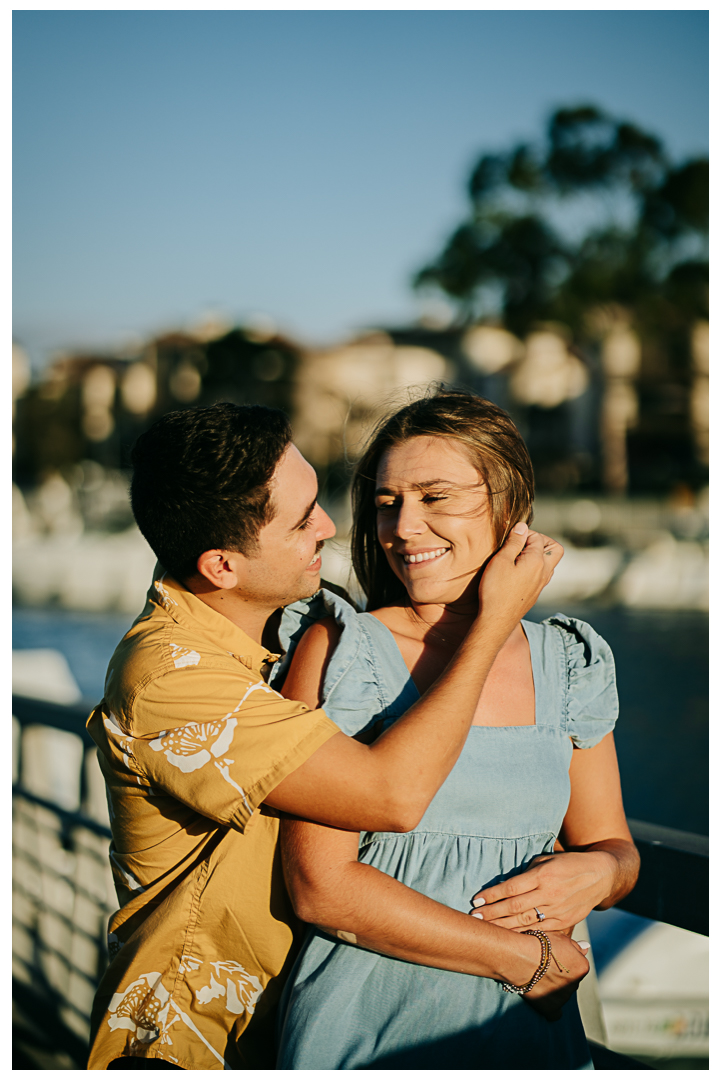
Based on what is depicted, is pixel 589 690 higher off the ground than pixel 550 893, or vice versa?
pixel 589 690

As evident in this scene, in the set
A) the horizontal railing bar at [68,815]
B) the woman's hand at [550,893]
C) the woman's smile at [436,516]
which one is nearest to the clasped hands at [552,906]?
the woman's hand at [550,893]

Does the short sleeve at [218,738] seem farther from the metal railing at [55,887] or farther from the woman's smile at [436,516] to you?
Result: the metal railing at [55,887]

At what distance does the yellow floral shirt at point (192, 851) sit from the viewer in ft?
5.34

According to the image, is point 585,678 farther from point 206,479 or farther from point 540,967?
point 206,479

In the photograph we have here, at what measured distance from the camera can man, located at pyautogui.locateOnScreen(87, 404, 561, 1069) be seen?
1.60m

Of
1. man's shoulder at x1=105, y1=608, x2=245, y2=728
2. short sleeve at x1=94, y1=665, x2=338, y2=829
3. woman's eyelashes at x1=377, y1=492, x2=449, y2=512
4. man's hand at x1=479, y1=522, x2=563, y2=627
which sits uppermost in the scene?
woman's eyelashes at x1=377, y1=492, x2=449, y2=512

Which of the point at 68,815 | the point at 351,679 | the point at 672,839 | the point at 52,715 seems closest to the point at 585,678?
the point at 672,839

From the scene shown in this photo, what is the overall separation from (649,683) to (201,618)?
13702 millimetres

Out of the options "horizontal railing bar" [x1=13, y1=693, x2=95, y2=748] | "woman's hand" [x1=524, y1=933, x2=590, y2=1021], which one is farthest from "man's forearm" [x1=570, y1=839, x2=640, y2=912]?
"horizontal railing bar" [x1=13, y1=693, x2=95, y2=748]

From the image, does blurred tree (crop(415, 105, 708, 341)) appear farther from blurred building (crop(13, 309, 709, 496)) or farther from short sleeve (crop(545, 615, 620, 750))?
short sleeve (crop(545, 615, 620, 750))

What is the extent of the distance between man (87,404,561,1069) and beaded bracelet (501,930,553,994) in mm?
387

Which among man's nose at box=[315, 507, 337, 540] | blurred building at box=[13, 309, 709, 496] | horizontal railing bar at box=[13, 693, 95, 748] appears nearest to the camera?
man's nose at box=[315, 507, 337, 540]

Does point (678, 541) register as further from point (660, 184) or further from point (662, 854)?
point (662, 854)

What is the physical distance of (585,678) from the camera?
1991 millimetres
